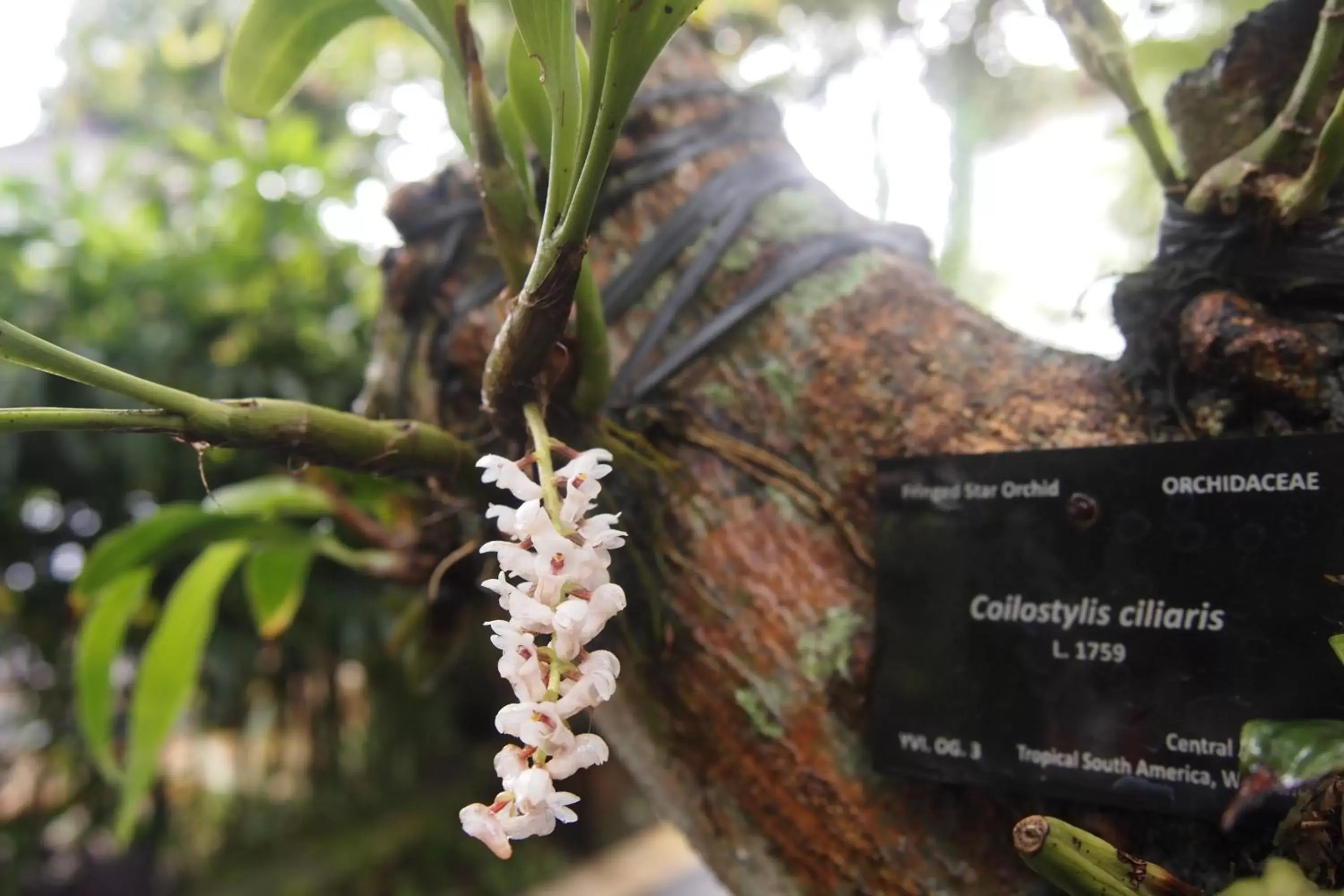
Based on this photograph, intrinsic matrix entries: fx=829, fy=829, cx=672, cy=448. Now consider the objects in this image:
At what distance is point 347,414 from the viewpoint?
361 mm

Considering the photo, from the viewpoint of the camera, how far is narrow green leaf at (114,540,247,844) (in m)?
0.77

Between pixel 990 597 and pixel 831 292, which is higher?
pixel 831 292

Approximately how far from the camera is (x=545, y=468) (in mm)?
294

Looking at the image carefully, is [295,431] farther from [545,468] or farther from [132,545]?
[132,545]

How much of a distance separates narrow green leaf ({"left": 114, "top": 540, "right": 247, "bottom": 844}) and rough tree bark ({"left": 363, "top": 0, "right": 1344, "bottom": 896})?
43cm

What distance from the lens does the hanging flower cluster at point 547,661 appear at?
0.80 feet

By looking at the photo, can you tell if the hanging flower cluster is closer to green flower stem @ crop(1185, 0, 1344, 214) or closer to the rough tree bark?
the rough tree bark

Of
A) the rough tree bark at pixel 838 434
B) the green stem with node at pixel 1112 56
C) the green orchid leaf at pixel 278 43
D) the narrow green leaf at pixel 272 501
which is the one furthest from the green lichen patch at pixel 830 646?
the narrow green leaf at pixel 272 501

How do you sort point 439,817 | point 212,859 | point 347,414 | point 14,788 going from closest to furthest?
point 347,414, point 14,788, point 212,859, point 439,817

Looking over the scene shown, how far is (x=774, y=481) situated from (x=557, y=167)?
21cm

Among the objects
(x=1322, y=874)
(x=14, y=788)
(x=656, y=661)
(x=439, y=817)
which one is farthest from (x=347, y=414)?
(x=439, y=817)

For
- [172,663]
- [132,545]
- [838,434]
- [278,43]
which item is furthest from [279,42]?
[172,663]

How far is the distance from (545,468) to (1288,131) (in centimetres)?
35

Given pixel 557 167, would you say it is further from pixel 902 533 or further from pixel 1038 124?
pixel 1038 124
